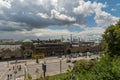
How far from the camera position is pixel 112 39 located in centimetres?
5372

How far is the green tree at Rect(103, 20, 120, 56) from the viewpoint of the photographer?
171ft

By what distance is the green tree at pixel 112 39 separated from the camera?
171 ft

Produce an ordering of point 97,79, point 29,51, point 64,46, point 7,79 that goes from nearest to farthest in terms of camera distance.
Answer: point 97,79 < point 7,79 < point 29,51 < point 64,46

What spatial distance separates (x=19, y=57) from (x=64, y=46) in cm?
3182

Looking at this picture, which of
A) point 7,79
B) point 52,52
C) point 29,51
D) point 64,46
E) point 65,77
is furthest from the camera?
point 64,46

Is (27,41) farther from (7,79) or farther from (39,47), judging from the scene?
(7,79)

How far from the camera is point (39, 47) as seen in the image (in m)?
120

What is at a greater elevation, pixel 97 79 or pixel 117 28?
pixel 117 28

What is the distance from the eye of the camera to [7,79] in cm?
6112

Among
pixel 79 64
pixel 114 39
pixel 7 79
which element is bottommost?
pixel 7 79

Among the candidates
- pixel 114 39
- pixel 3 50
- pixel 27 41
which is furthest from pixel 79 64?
pixel 27 41

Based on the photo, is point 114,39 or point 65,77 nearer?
point 65,77

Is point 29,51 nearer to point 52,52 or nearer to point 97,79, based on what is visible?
point 52,52

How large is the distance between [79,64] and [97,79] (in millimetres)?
37348
